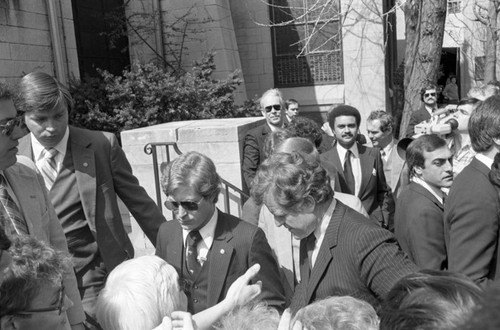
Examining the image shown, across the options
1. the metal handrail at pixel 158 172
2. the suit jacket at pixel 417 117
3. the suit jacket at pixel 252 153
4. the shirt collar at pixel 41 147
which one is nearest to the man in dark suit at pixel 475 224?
the shirt collar at pixel 41 147

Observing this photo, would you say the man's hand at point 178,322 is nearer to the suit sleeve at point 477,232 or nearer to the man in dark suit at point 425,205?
the suit sleeve at point 477,232

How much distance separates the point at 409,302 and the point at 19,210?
6.11ft

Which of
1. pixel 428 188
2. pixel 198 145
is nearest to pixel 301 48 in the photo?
pixel 198 145

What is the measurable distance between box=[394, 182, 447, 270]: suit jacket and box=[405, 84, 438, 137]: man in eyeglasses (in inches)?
160

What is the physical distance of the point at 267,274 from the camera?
8.29ft

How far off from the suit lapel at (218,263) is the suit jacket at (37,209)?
0.66 m

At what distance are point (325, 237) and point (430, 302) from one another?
1047mm

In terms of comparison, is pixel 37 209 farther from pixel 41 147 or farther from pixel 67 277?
pixel 41 147

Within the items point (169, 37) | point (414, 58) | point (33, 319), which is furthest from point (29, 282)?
point (169, 37)

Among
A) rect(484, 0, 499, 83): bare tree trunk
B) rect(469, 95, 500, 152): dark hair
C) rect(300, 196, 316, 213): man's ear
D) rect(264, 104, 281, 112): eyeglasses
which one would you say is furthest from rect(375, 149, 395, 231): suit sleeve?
rect(484, 0, 499, 83): bare tree trunk

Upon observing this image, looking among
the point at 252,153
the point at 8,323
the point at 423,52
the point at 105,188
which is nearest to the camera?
the point at 8,323

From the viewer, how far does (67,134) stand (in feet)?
10.1

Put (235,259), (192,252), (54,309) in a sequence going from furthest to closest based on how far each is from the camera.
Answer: (192,252), (235,259), (54,309)

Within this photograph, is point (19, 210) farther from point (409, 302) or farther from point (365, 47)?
point (365, 47)
